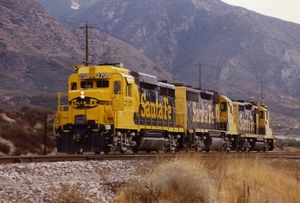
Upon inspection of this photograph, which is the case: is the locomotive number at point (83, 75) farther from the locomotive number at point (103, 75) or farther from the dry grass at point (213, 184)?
the dry grass at point (213, 184)

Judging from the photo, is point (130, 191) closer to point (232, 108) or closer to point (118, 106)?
point (118, 106)

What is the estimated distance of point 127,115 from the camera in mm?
21266

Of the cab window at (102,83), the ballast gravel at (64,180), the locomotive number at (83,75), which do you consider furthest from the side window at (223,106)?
the ballast gravel at (64,180)

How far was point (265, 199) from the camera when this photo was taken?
12.8 m

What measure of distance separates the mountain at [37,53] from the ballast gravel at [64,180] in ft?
352

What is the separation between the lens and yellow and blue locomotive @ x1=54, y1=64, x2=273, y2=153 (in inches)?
802

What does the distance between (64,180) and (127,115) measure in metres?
10.3

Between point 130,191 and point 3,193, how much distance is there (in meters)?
2.46

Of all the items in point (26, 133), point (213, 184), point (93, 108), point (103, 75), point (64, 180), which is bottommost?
point (213, 184)

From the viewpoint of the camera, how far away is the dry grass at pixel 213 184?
10844 millimetres

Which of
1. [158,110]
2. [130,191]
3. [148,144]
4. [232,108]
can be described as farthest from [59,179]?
[232,108]

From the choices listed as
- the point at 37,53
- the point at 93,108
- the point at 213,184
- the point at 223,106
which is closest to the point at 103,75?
the point at 93,108

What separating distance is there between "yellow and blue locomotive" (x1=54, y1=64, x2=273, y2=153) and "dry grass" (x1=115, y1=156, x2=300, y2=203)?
5125 mm

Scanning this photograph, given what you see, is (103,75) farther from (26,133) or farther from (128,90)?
(26,133)
